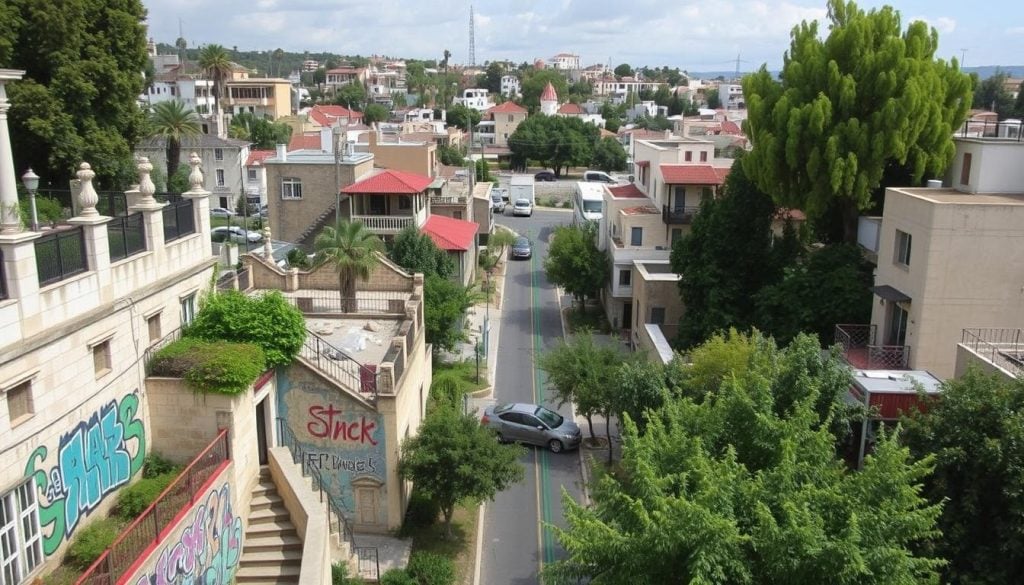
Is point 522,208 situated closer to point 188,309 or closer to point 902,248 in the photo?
point 902,248

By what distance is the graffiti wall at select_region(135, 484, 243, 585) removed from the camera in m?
Answer: 12.1

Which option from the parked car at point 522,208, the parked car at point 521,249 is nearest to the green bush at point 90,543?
the parked car at point 521,249

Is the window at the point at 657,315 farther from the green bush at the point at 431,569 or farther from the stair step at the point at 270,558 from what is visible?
the stair step at the point at 270,558

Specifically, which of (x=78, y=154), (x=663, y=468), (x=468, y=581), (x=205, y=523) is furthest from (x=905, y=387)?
(x=78, y=154)

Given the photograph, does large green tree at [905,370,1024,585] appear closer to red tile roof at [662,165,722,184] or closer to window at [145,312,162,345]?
window at [145,312,162,345]

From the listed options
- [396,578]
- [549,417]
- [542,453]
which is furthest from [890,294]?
[396,578]

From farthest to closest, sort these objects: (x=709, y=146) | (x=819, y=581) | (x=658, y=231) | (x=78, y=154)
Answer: (x=709, y=146), (x=658, y=231), (x=78, y=154), (x=819, y=581)

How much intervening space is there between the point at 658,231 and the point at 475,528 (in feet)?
A: 80.8

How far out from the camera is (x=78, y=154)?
94.8 feet

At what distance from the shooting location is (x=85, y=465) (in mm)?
12680

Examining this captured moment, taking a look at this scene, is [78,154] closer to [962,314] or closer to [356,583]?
[356,583]

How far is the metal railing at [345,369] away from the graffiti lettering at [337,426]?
71 cm

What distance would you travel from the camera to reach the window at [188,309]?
53.8 feet

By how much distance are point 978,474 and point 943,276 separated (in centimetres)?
873
